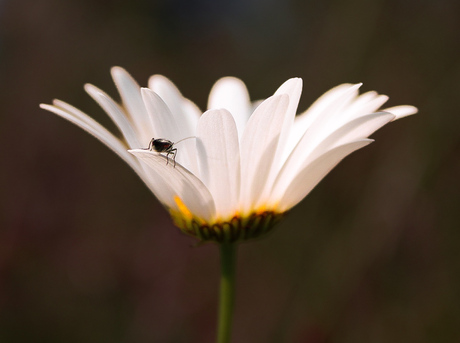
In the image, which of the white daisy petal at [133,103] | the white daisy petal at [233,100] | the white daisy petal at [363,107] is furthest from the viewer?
the white daisy petal at [233,100]

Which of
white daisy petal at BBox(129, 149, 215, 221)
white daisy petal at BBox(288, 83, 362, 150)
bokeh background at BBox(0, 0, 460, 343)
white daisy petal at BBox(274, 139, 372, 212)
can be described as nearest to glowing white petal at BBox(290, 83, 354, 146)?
white daisy petal at BBox(288, 83, 362, 150)

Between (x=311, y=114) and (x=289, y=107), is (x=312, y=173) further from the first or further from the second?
(x=311, y=114)

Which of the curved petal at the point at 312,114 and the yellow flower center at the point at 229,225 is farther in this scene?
the curved petal at the point at 312,114

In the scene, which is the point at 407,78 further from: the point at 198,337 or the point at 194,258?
the point at 198,337

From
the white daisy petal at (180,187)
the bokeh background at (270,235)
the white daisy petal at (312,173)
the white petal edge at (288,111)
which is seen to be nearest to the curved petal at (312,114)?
the white petal edge at (288,111)

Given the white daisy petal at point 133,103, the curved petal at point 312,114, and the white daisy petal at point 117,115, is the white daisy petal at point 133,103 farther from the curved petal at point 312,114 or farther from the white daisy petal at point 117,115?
the curved petal at point 312,114

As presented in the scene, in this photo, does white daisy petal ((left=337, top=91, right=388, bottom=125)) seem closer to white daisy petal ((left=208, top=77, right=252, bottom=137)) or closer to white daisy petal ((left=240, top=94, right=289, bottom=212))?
white daisy petal ((left=240, top=94, right=289, bottom=212))
